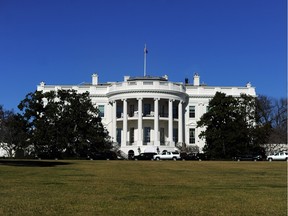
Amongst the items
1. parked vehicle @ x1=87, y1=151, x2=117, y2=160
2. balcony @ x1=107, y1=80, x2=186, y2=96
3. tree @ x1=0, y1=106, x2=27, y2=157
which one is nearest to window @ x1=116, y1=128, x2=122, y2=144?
balcony @ x1=107, y1=80, x2=186, y2=96

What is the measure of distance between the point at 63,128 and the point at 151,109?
18571 millimetres

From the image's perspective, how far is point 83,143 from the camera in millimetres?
63469

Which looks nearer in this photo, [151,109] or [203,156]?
[203,156]

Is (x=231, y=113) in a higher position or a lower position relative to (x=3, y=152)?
higher

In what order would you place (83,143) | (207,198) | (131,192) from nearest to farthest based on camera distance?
1. (207,198)
2. (131,192)
3. (83,143)

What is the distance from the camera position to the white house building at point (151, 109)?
244 feet

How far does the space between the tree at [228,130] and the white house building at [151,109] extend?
10.0 meters

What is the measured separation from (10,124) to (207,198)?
185ft

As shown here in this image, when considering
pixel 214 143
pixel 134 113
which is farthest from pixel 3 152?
pixel 214 143

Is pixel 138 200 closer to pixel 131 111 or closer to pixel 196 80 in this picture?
pixel 131 111

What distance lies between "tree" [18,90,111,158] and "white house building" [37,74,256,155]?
32.5 ft

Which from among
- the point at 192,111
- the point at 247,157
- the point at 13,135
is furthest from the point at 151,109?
the point at 13,135

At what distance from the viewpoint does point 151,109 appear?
255 ft

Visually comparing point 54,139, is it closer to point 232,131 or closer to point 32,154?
point 32,154
